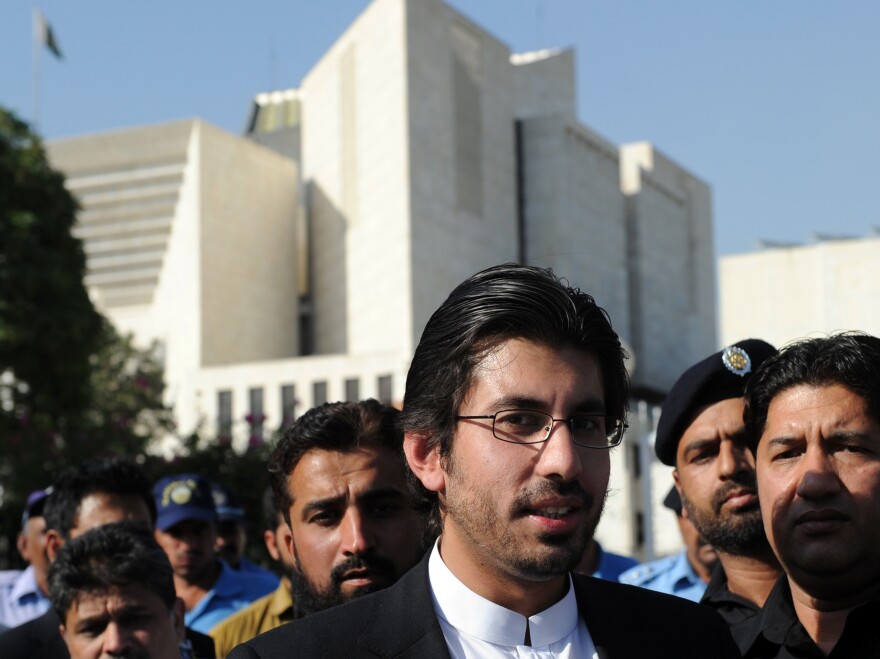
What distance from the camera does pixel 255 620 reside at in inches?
197

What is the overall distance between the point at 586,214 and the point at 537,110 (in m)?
7.87

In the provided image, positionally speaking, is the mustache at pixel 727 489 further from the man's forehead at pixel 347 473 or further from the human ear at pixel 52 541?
the human ear at pixel 52 541

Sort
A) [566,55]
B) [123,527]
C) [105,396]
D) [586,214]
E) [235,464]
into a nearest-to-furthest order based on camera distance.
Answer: [123,527] → [235,464] → [105,396] → [586,214] → [566,55]

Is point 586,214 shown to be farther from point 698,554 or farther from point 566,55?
point 698,554

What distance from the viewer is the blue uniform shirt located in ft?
18.7

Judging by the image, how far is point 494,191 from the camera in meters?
75.1

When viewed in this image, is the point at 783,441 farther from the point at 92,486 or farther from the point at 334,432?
the point at 92,486

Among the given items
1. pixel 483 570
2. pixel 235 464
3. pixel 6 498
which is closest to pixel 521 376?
pixel 483 570

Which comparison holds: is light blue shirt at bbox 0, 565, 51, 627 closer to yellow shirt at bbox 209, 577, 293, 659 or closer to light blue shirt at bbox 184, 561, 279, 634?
light blue shirt at bbox 184, 561, 279, 634

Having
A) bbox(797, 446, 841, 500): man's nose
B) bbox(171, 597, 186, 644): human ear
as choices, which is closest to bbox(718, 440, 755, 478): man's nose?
bbox(797, 446, 841, 500): man's nose

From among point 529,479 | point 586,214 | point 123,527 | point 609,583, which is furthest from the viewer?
point 586,214

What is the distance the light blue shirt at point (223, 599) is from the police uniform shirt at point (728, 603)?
9.71 ft

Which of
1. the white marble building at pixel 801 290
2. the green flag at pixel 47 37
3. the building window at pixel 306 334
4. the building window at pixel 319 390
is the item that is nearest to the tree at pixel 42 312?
the green flag at pixel 47 37

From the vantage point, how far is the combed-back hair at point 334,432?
407cm
